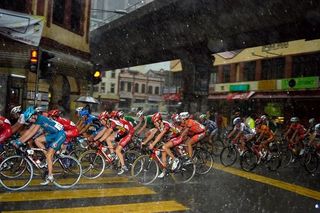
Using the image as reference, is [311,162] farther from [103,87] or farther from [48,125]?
[103,87]

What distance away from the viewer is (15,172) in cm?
896

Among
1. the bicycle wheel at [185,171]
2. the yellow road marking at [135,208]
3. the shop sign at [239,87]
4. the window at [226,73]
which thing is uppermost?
A: the window at [226,73]

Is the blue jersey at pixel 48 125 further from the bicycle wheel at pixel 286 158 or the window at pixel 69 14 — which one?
the window at pixel 69 14

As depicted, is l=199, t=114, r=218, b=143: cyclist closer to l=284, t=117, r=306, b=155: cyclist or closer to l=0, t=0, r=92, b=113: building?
l=284, t=117, r=306, b=155: cyclist

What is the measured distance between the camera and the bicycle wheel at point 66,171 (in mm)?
9336

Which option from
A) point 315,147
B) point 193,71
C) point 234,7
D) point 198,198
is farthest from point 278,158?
point 193,71

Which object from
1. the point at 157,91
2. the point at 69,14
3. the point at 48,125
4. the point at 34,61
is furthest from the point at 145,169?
the point at 157,91

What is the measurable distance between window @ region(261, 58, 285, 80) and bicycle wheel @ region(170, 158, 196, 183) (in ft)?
102

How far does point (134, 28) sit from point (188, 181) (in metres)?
16.7

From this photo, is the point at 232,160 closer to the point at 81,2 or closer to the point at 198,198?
the point at 198,198

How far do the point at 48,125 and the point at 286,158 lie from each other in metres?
9.26

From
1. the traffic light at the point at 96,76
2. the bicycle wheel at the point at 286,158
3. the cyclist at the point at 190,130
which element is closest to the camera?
the cyclist at the point at 190,130

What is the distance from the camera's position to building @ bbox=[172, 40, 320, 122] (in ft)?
118

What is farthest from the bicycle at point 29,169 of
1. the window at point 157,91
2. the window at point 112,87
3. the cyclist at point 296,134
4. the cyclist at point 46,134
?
the window at point 157,91
